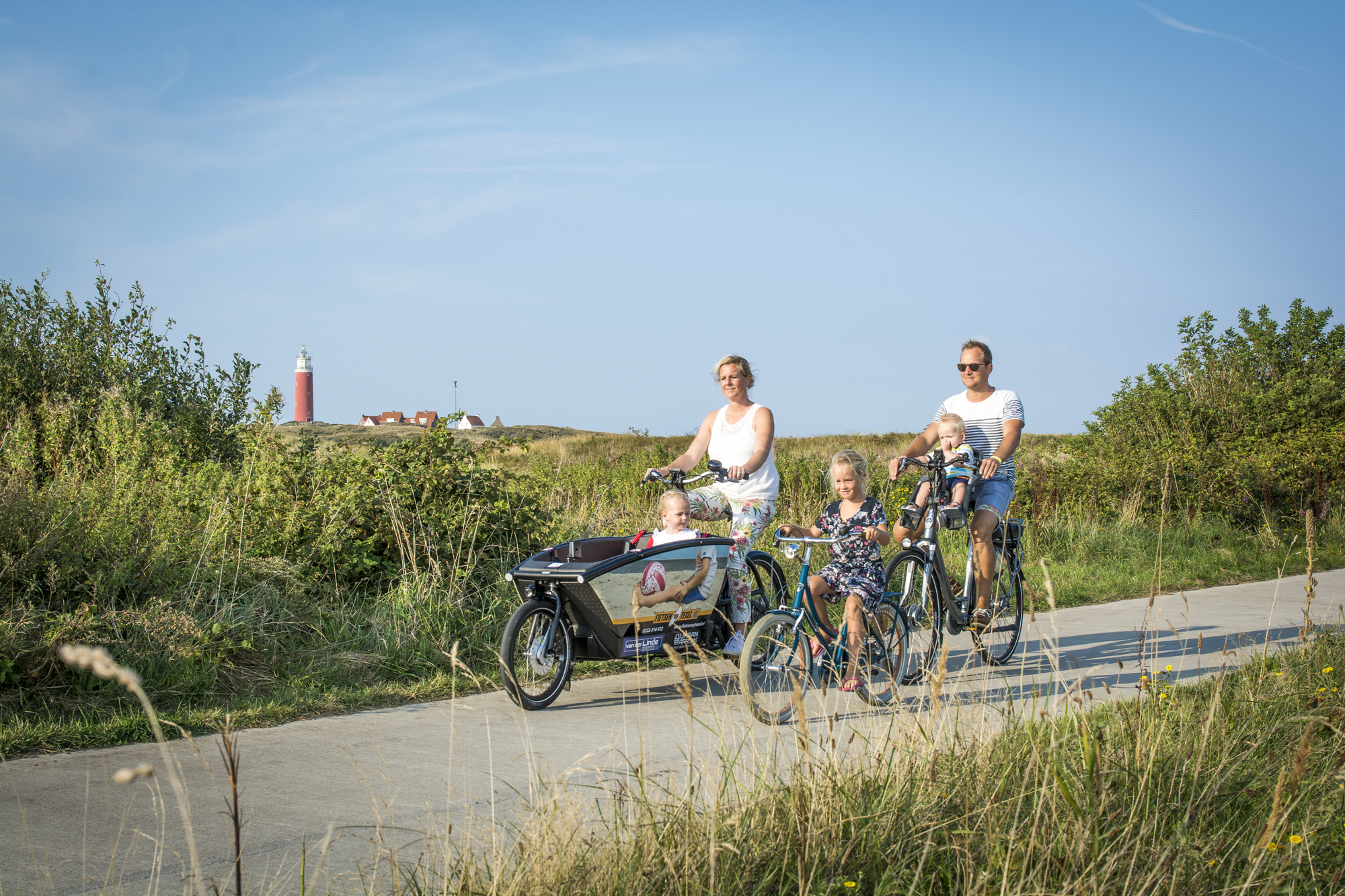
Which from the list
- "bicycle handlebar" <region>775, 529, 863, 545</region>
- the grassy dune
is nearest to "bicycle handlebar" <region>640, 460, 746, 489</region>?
"bicycle handlebar" <region>775, 529, 863, 545</region>

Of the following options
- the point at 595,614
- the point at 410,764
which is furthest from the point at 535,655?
the point at 410,764

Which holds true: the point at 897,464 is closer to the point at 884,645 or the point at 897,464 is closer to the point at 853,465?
the point at 853,465

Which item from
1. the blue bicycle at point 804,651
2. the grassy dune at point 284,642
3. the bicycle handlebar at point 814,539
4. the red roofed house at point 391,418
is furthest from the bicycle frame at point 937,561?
the red roofed house at point 391,418

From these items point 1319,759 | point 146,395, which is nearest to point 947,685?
point 1319,759

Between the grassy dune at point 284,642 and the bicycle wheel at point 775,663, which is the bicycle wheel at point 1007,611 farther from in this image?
the bicycle wheel at point 775,663

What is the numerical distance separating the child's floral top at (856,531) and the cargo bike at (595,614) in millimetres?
622

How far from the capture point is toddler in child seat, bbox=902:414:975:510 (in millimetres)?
6547

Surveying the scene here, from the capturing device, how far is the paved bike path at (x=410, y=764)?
3.29m

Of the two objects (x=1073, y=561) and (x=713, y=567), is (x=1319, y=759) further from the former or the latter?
(x=1073, y=561)

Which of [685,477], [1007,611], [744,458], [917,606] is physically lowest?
[1007,611]

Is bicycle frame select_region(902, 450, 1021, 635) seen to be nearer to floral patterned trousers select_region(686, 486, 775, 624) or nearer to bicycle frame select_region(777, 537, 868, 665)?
bicycle frame select_region(777, 537, 868, 665)

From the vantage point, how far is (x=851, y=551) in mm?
5684

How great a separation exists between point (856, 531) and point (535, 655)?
1875mm

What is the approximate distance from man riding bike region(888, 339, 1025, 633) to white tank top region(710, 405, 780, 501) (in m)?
0.89
